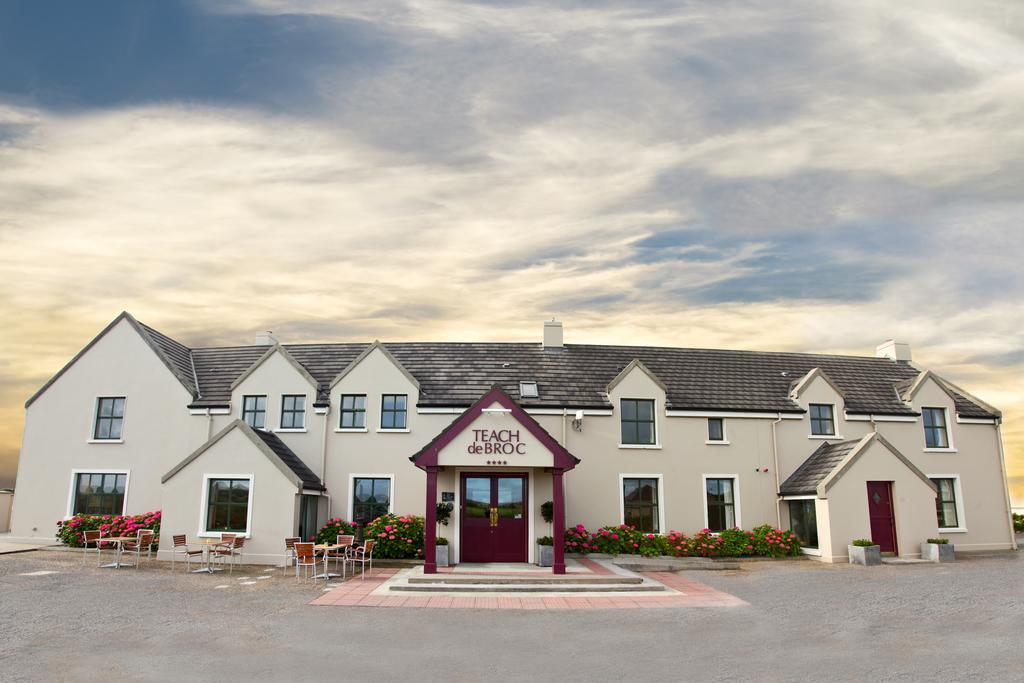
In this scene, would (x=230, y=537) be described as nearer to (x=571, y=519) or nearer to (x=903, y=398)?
(x=571, y=519)

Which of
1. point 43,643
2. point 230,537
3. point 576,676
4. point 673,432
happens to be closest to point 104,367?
point 230,537

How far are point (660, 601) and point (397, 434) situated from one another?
12917 mm

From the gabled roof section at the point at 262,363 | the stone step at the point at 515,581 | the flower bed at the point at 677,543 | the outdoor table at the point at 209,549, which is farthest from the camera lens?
the gabled roof section at the point at 262,363

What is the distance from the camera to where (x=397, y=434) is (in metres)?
26.7

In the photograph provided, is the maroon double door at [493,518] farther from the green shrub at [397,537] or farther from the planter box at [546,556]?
the green shrub at [397,537]

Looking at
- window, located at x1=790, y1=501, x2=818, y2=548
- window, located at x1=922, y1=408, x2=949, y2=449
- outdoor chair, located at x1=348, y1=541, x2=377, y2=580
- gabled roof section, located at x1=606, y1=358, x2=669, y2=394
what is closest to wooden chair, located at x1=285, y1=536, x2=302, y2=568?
outdoor chair, located at x1=348, y1=541, x2=377, y2=580

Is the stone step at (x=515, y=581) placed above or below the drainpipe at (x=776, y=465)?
below

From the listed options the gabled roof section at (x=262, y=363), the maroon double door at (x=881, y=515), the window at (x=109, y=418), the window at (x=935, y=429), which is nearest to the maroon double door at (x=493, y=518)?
the gabled roof section at (x=262, y=363)

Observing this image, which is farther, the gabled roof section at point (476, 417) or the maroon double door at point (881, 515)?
the maroon double door at point (881, 515)

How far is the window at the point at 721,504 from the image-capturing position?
26.8 m

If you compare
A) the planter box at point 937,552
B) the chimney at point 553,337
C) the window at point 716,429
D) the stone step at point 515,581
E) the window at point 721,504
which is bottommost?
the stone step at point 515,581

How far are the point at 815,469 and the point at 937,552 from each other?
4.61m

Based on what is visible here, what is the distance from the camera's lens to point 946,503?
28750 millimetres

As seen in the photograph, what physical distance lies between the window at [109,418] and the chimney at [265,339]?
6.03 metres
